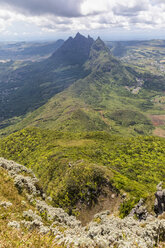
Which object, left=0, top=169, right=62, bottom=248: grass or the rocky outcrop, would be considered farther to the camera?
the rocky outcrop

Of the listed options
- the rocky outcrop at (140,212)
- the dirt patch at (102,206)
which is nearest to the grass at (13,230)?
the rocky outcrop at (140,212)

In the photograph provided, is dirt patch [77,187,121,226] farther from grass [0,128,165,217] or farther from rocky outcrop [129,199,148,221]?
rocky outcrop [129,199,148,221]

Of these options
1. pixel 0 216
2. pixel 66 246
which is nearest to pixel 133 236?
pixel 66 246

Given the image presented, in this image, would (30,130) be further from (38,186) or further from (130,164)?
(38,186)

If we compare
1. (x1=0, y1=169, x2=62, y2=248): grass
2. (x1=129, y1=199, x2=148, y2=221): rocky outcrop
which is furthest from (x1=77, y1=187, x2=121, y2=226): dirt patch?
(x1=0, y1=169, x2=62, y2=248): grass

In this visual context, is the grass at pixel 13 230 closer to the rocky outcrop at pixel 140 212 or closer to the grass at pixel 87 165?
the rocky outcrop at pixel 140 212

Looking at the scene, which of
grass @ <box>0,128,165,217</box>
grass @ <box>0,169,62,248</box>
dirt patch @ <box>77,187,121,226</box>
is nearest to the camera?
grass @ <box>0,169,62,248</box>

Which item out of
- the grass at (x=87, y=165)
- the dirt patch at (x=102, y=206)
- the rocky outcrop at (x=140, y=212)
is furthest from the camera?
the grass at (x=87, y=165)

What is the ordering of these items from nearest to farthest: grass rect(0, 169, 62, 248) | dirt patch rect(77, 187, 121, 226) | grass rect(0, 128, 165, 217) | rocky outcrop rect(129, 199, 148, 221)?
grass rect(0, 169, 62, 248), rocky outcrop rect(129, 199, 148, 221), dirt patch rect(77, 187, 121, 226), grass rect(0, 128, 165, 217)
